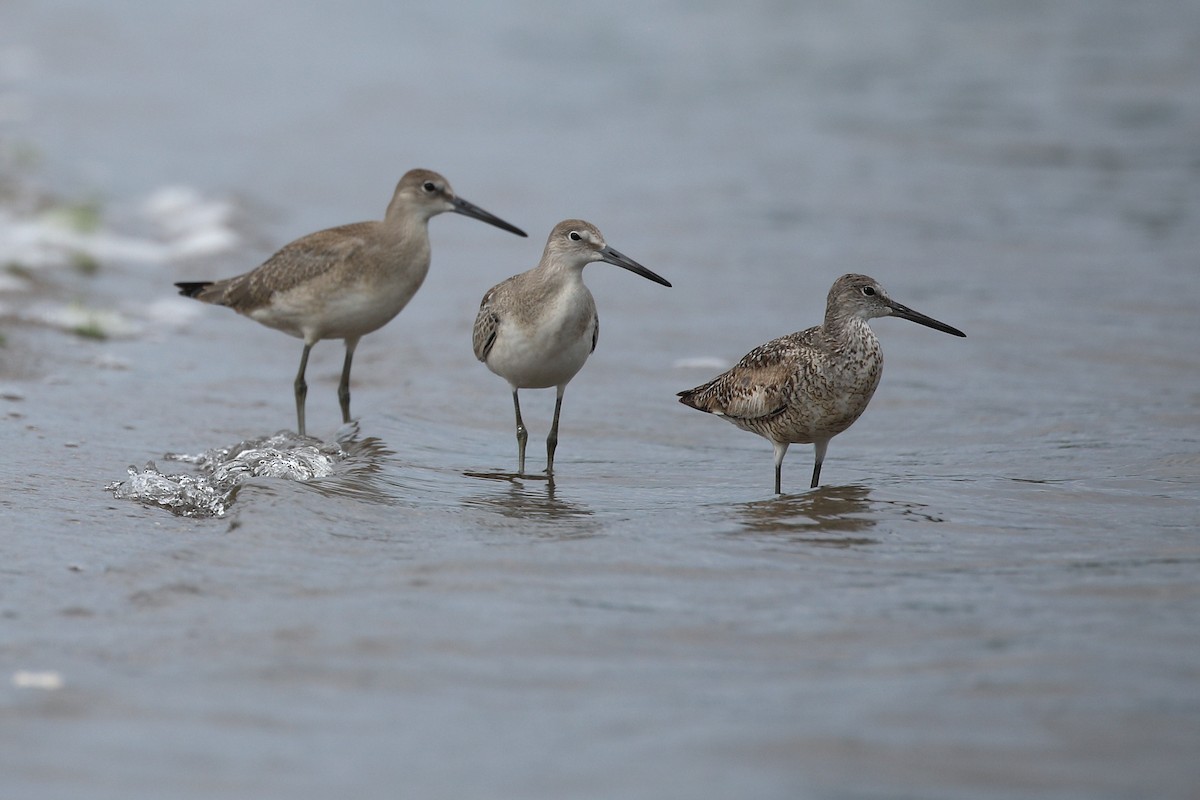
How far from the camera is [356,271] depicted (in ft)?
27.0

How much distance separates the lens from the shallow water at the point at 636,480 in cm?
404

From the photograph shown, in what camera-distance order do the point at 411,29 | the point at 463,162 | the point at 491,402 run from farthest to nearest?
the point at 411,29, the point at 463,162, the point at 491,402

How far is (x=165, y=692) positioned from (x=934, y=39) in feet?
67.6

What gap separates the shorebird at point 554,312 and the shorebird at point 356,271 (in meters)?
1.00

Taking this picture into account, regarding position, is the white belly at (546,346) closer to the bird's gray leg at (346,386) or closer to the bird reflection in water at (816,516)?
the bird reflection in water at (816,516)

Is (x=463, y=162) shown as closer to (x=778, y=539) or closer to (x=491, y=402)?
(x=491, y=402)

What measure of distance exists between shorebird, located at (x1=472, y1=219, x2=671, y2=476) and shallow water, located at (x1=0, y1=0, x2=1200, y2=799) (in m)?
0.58

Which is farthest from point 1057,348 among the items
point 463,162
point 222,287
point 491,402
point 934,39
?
point 934,39

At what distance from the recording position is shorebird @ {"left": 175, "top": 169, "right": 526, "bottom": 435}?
826 cm

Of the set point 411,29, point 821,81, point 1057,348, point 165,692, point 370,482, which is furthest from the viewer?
point 411,29

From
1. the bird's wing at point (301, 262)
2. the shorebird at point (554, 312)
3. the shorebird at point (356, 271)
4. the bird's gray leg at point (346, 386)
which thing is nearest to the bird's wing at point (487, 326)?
the shorebird at point (554, 312)

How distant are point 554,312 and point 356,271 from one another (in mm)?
A: 1614

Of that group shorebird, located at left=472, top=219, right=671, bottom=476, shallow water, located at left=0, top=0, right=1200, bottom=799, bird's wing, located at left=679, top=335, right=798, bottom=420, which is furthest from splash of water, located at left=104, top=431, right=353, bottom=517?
bird's wing, located at left=679, top=335, right=798, bottom=420

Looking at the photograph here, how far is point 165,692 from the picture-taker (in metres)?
4.26
